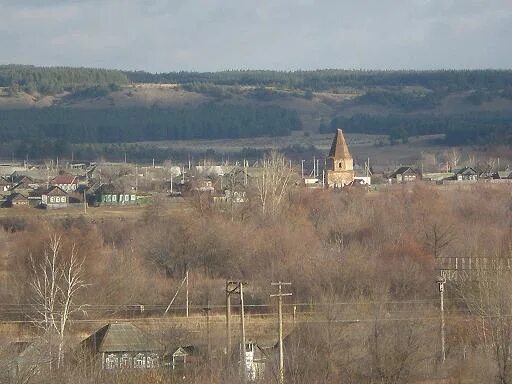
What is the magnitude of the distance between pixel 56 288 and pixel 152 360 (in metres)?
4.91

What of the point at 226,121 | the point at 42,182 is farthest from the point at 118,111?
the point at 42,182

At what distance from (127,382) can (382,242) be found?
18116mm

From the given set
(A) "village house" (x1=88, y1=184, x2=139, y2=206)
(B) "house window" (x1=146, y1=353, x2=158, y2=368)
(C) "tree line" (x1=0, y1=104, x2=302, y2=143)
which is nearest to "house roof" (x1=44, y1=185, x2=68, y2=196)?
(A) "village house" (x1=88, y1=184, x2=139, y2=206)

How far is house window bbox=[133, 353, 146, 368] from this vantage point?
24.1m

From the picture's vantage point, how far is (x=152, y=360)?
24578 mm

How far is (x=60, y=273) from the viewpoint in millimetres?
30859

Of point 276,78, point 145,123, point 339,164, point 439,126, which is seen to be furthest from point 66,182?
point 276,78

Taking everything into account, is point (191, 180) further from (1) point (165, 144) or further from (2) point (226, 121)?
(2) point (226, 121)

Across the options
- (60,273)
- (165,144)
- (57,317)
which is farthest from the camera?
(165,144)

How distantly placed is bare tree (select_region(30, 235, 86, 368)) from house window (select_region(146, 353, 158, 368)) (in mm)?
1557

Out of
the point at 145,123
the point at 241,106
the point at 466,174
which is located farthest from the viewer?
the point at 241,106

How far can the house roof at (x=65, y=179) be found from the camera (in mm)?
64688

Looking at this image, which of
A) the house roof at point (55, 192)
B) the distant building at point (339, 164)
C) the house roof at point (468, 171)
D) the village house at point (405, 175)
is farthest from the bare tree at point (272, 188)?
the house roof at point (468, 171)

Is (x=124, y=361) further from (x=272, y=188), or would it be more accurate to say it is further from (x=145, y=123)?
(x=145, y=123)
